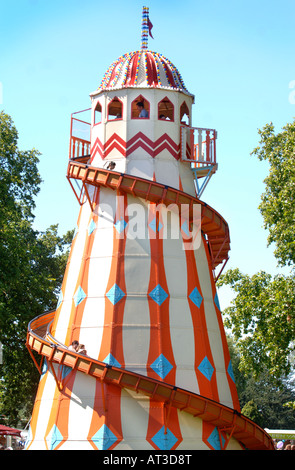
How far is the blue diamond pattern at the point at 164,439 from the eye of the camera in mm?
24359

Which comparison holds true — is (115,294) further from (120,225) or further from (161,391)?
(161,391)

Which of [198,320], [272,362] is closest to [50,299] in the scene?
[272,362]

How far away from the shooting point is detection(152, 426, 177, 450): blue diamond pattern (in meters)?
24.4

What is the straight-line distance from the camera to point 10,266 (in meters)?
37.7

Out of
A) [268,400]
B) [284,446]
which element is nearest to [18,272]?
[284,446]

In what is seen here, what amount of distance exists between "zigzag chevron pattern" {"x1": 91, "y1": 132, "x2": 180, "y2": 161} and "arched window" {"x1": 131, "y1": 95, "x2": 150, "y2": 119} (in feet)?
3.13

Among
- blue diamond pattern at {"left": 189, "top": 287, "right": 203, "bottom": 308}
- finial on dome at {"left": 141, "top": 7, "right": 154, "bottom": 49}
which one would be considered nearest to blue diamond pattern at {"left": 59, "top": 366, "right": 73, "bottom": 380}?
blue diamond pattern at {"left": 189, "top": 287, "right": 203, "bottom": 308}

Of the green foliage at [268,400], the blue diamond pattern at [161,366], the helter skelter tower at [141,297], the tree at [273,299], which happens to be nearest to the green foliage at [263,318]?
the tree at [273,299]

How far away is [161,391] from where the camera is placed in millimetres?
24594

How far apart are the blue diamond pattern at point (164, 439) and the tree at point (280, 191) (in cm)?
1298

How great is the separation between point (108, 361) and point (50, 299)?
18.2 metres

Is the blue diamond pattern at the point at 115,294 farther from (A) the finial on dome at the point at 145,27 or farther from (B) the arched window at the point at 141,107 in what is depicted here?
(A) the finial on dome at the point at 145,27

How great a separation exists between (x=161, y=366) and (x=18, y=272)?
1461 cm

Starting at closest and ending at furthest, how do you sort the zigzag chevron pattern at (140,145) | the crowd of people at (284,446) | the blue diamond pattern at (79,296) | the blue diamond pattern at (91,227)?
the crowd of people at (284,446)
the blue diamond pattern at (79,296)
the blue diamond pattern at (91,227)
the zigzag chevron pattern at (140,145)
